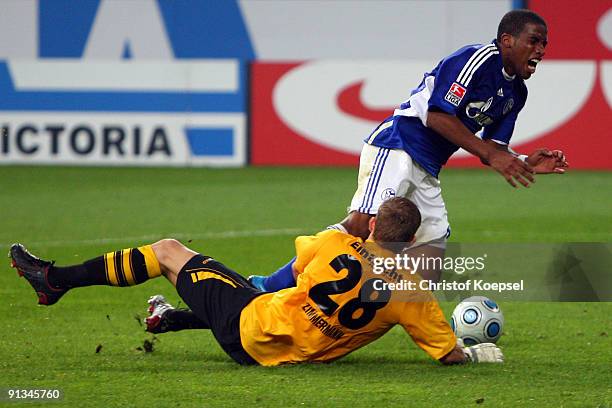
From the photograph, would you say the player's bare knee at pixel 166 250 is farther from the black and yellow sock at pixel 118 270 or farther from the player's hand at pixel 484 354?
the player's hand at pixel 484 354

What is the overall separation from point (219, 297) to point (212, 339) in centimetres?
95

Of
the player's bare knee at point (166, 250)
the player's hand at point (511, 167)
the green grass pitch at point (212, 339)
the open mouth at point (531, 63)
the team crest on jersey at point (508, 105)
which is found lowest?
the green grass pitch at point (212, 339)

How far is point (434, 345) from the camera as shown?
5.76 metres

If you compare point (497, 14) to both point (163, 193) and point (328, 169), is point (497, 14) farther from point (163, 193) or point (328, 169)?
point (163, 193)

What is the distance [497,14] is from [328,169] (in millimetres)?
3703

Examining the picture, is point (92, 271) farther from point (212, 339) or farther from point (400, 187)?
point (400, 187)

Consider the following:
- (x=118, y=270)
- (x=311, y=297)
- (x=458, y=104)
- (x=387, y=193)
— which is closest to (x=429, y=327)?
(x=311, y=297)

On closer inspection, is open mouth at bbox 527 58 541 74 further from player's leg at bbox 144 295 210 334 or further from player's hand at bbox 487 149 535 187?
player's leg at bbox 144 295 210 334

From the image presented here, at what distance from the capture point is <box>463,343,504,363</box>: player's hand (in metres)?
6.04

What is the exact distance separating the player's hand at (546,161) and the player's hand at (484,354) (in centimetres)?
96

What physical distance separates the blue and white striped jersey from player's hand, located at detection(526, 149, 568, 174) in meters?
0.45

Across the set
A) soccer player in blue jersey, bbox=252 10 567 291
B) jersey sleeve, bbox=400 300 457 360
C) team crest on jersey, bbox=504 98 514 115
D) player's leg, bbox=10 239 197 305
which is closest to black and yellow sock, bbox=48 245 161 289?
player's leg, bbox=10 239 197 305

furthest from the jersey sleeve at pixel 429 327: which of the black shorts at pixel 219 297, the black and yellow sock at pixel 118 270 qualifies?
the black and yellow sock at pixel 118 270

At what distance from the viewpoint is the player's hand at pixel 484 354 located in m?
6.04
